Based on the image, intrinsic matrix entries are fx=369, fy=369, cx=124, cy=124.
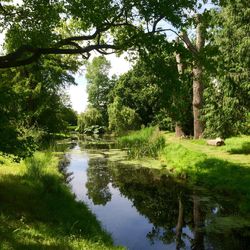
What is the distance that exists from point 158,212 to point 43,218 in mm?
4376

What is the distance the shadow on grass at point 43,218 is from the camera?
24.3 feet

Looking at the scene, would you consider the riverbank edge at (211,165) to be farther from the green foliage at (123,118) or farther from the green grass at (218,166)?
the green foliage at (123,118)

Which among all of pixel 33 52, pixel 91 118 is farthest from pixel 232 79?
pixel 91 118

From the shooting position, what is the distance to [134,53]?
12.8 meters

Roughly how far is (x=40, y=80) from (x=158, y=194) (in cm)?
2330

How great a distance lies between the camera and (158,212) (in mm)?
12133

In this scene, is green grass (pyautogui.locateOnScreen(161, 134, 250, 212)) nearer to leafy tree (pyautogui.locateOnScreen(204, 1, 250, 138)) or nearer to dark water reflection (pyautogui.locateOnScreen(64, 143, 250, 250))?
dark water reflection (pyautogui.locateOnScreen(64, 143, 250, 250))

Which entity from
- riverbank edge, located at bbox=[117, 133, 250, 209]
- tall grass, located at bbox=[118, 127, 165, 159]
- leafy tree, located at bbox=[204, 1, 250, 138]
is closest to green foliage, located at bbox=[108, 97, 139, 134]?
tall grass, located at bbox=[118, 127, 165, 159]

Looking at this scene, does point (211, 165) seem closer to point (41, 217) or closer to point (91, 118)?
point (41, 217)

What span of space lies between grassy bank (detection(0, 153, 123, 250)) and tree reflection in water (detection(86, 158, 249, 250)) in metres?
1.94

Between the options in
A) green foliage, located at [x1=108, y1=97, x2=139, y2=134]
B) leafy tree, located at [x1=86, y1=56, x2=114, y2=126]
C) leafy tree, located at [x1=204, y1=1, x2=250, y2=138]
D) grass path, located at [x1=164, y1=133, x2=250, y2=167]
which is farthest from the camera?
leafy tree, located at [x1=86, y1=56, x2=114, y2=126]

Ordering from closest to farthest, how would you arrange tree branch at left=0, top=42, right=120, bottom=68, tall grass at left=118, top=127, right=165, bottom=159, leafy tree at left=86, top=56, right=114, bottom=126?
tree branch at left=0, top=42, right=120, bottom=68, tall grass at left=118, top=127, right=165, bottom=159, leafy tree at left=86, top=56, right=114, bottom=126

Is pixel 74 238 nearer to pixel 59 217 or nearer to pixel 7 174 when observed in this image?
pixel 59 217

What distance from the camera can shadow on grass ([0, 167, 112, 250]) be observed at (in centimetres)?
741
